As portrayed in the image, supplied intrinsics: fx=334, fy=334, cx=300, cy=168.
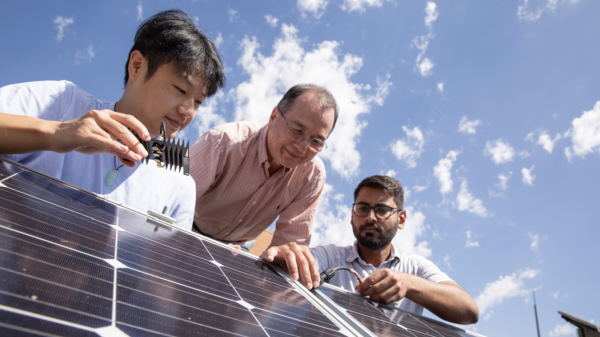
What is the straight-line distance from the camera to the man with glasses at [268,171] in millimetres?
4418

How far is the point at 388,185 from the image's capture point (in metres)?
5.24

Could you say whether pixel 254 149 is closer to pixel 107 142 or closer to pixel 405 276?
pixel 405 276

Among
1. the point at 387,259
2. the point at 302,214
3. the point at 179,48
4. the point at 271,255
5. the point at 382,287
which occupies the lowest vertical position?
the point at 382,287

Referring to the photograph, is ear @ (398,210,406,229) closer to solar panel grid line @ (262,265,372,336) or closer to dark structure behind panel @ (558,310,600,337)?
solar panel grid line @ (262,265,372,336)

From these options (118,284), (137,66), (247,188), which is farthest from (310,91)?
(118,284)

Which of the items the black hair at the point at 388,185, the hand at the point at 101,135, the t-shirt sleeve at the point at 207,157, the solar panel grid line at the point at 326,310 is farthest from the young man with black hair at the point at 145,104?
the black hair at the point at 388,185

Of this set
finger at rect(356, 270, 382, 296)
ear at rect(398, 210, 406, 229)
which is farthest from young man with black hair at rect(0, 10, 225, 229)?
ear at rect(398, 210, 406, 229)

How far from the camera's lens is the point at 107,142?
1.84m

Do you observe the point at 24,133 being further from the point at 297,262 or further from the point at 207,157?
the point at 207,157

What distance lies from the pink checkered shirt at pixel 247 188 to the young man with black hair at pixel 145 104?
3.82 feet

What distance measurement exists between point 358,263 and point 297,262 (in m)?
2.93

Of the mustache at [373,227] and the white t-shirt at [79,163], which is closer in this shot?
the white t-shirt at [79,163]

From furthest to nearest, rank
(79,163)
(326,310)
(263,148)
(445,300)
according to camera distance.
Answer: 1. (263,148)
2. (445,300)
3. (79,163)
4. (326,310)

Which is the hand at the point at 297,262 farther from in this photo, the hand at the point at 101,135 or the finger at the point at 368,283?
the hand at the point at 101,135
